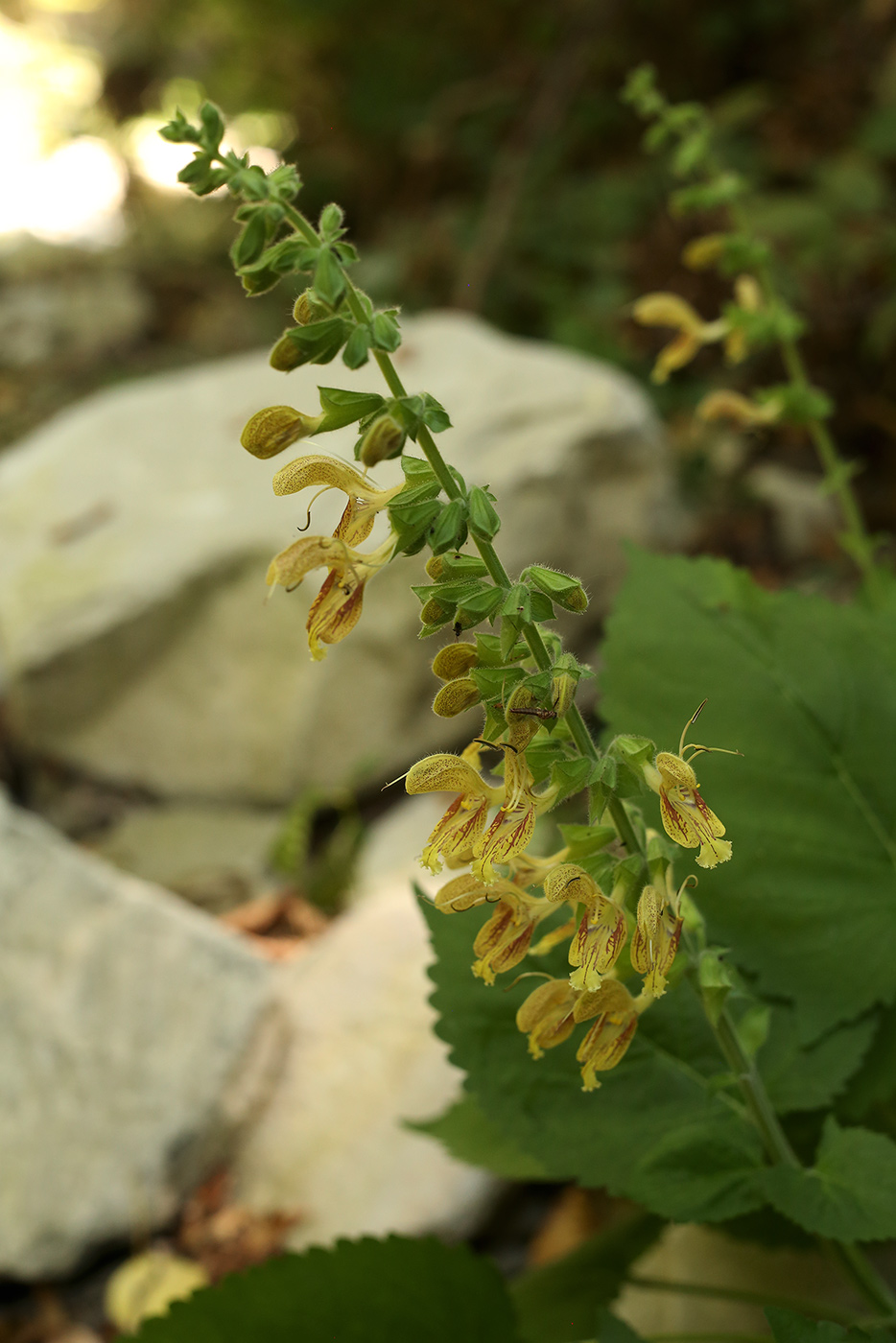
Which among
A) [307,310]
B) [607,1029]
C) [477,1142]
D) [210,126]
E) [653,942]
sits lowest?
[477,1142]

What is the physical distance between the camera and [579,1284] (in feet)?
4.44

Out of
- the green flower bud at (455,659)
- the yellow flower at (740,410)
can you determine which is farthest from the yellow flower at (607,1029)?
the yellow flower at (740,410)

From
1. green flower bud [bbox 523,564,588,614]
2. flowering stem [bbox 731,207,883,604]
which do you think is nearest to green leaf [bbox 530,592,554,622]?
green flower bud [bbox 523,564,588,614]

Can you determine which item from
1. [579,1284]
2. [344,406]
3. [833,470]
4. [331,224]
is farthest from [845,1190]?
[833,470]

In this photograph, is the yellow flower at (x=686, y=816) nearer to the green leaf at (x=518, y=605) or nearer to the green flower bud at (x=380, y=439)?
the green leaf at (x=518, y=605)

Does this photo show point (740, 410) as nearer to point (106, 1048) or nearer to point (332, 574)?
point (332, 574)

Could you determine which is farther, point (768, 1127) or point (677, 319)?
point (677, 319)

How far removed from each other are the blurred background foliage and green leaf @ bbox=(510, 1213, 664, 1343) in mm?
3500

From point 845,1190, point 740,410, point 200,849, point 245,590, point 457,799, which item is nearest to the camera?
point 457,799

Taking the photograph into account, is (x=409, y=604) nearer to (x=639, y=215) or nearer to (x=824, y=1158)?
(x=824, y=1158)

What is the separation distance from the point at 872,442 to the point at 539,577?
4.61 metres

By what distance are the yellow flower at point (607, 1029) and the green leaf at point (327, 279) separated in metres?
0.54

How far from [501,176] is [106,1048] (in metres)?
5.51

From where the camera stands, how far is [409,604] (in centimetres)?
351
